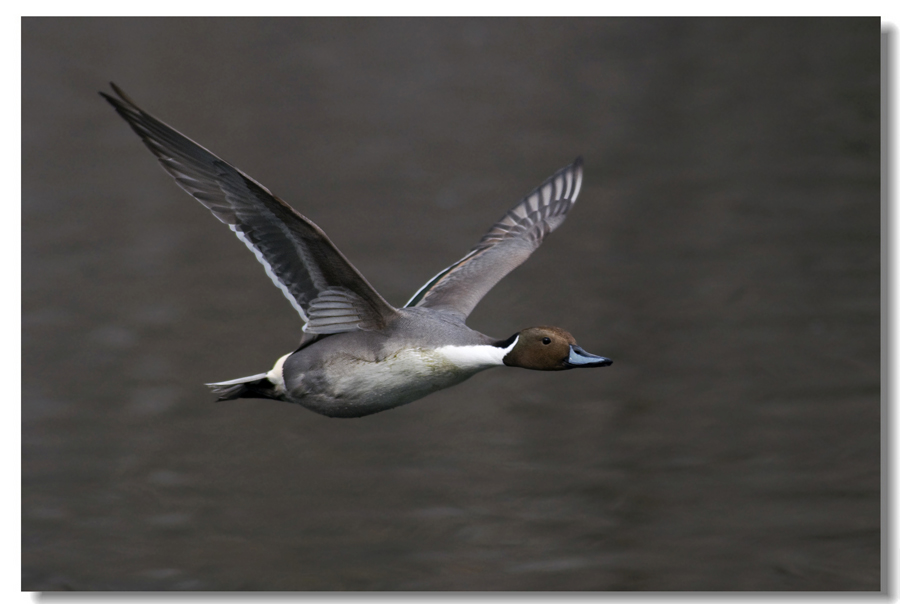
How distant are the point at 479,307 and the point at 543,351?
5.93 metres

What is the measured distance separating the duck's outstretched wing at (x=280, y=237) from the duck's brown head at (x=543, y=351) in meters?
0.52

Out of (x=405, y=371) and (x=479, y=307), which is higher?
(x=479, y=307)

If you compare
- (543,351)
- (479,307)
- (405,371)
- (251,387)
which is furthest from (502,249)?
(479,307)

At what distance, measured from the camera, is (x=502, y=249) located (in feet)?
19.6

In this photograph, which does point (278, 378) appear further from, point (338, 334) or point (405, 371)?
point (405, 371)

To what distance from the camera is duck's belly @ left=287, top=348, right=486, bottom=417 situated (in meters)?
4.56

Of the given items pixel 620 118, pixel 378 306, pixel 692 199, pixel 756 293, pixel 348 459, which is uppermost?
pixel 620 118

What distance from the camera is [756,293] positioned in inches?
435

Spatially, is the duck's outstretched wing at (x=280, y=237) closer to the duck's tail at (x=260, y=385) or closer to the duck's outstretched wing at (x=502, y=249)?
the duck's tail at (x=260, y=385)

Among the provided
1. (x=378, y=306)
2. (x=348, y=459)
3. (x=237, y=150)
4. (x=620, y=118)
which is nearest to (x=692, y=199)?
(x=620, y=118)

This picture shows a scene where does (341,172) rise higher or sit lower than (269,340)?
higher

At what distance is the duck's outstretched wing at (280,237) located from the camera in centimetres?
432

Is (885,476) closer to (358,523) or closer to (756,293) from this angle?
(358,523)

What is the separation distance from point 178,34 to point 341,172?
8.24ft
